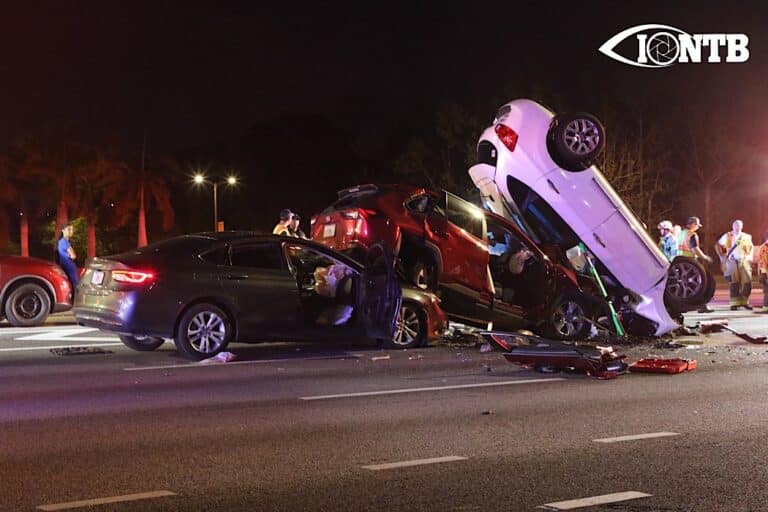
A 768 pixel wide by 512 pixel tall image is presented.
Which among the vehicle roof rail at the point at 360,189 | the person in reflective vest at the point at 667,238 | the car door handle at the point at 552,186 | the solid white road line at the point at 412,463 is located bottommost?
the solid white road line at the point at 412,463

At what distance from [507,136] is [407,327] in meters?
2.70

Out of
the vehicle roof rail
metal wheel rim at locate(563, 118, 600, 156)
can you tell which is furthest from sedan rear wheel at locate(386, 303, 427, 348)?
metal wheel rim at locate(563, 118, 600, 156)

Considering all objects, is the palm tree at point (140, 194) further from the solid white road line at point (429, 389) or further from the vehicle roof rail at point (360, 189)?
the solid white road line at point (429, 389)

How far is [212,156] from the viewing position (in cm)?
7156

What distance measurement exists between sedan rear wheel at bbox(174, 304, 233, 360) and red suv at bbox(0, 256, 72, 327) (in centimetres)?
510

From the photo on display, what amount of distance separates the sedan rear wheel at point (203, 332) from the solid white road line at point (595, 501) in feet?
21.7

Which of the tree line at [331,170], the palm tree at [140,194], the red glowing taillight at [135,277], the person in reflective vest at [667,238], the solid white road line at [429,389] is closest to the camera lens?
the solid white road line at [429,389]

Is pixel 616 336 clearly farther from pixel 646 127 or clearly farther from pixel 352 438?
pixel 646 127

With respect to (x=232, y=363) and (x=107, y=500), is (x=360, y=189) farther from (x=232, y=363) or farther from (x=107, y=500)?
(x=107, y=500)

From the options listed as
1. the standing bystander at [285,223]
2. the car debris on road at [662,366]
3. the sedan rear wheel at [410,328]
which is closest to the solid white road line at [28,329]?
the standing bystander at [285,223]

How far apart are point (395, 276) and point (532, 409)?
4052 millimetres

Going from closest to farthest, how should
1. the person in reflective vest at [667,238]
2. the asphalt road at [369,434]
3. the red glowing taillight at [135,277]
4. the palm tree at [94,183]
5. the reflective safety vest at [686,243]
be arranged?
the asphalt road at [369,434] < the red glowing taillight at [135,277] < the person in reflective vest at [667,238] < the reflective safety vest at [686,243] < the palm tree at [94,183]

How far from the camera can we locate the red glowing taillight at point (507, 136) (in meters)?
12.8

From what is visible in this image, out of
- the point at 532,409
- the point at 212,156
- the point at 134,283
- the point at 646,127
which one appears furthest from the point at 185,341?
the point at 212,156
